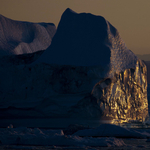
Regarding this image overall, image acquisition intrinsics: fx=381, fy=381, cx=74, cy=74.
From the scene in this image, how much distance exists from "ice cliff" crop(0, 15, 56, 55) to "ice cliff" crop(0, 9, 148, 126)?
752 cm

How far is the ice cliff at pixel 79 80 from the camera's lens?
17141mm

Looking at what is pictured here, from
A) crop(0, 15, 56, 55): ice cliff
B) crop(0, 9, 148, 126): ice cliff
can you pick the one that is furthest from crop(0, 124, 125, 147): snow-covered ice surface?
crop(0, 15, 56, 55): ice cliff

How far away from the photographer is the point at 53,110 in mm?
17234

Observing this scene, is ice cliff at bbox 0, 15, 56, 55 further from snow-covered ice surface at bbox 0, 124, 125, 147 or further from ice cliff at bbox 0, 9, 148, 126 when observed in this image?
snow-covered ice surface at bbox 0, 124, 125, 147

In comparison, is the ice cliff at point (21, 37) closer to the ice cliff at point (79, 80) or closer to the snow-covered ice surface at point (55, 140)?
the ice cliff at point (79, 80)

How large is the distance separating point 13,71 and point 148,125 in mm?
7615

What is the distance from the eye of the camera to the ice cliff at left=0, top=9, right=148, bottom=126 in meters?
17.1

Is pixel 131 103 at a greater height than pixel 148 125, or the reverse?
pixel 131 103

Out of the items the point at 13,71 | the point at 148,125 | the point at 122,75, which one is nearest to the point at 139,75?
the point at 122,75

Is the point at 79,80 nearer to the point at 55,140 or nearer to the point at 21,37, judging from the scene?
the point at 55,140

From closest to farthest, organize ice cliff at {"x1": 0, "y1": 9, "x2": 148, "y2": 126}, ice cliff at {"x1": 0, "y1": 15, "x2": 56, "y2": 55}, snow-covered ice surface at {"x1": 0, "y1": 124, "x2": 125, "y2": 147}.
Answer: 1. snow-covered ice surface at {"x1": 0, "y1": 124, "x2": 125, "y2": 147}
2. ice cliff at {"x1": 0, "y1": 9, "x2": 148, "y2": 126}
3. ice cliff at {"x1": 0, "y1": 15, "x2": 56, "y2": 55}

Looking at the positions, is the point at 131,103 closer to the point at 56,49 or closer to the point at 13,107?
the point at 56,49

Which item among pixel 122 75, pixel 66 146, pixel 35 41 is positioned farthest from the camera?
pixel 35 41

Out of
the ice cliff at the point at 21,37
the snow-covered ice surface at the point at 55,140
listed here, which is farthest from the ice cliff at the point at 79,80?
the ice cliff at the point at 21,37
